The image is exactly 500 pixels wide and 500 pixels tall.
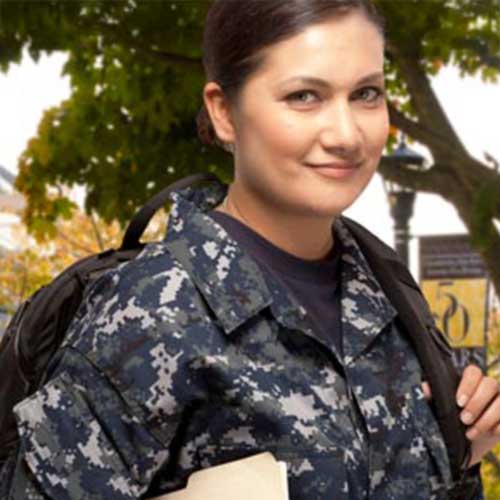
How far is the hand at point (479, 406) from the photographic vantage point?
213cm

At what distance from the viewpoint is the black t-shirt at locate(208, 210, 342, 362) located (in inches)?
80.6

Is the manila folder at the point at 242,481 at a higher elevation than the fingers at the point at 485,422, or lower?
lower

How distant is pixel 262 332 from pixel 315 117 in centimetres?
33

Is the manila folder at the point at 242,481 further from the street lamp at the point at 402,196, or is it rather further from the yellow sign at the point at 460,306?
the yellow sign at the point at 460,306

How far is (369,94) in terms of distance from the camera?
6.55 feet

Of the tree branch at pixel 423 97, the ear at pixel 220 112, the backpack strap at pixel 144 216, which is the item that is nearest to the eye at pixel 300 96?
the ear at pixel 220 112

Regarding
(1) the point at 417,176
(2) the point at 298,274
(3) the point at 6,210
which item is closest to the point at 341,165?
(2) the point at 298,274

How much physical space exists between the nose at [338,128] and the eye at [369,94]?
0.15 ft

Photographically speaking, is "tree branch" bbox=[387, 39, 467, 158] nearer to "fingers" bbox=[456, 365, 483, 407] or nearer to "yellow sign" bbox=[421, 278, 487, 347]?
"yellow sign" bbox=[421, 278, 487, 347]

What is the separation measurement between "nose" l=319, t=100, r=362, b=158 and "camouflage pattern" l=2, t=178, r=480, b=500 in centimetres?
22

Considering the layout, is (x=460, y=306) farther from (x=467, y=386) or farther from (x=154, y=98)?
(x=467, y=386)

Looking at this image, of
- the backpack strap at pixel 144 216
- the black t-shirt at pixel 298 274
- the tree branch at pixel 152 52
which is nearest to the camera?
the black t-shirt at pixel 298 274

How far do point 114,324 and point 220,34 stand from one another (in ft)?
1.58

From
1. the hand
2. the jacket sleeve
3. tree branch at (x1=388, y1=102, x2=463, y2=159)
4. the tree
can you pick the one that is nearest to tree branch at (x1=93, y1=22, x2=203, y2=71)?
the tree
